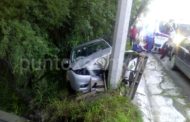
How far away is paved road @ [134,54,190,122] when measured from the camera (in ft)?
19.8

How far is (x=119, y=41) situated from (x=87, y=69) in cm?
114

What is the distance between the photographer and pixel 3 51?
19.2 ft

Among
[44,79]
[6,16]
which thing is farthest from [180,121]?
[6,16]

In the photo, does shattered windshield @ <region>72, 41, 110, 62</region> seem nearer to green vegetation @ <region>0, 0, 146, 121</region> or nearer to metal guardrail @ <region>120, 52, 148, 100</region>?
green vegetation @ <region>0, 0, 146, 121</region>

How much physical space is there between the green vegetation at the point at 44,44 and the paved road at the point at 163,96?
96cm

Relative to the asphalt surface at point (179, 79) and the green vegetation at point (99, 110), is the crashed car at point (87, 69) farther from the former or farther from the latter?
the asphalt surface at point (179, 79)

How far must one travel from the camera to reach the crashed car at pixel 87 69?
6508 millimetres

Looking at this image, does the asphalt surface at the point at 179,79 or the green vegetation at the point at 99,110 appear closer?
the green vegetation at the point at 99,110

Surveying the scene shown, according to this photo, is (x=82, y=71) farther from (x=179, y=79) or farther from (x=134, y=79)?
(x=179, y=79)

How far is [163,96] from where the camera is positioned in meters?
7.33

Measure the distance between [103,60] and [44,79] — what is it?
5.67ft

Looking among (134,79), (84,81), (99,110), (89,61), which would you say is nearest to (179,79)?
(134,79)

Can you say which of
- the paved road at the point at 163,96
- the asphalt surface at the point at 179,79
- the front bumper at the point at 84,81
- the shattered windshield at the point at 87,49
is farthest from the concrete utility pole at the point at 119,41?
the asphalt surface at the point at 179,79

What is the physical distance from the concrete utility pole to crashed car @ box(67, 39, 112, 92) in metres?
0.42
